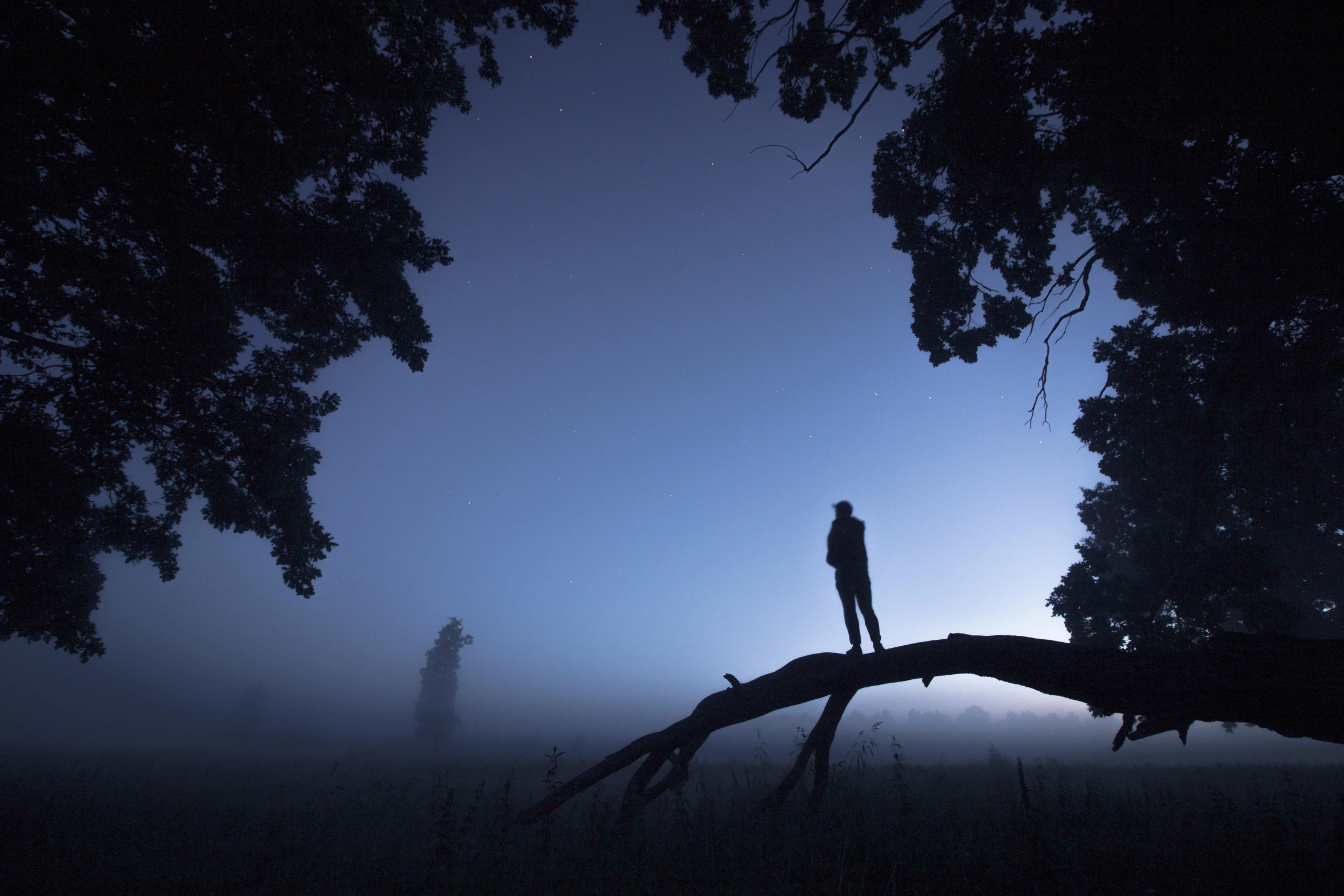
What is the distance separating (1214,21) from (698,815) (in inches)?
386

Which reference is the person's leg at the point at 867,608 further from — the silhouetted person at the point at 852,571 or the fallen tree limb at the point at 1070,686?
the fallen tree limb at the point at 1070,686

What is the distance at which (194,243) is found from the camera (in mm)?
7027

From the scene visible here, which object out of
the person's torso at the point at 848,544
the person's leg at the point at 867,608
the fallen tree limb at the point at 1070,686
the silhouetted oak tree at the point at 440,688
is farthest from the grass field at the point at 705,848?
the silhouetted oak tree at the point at 440,688

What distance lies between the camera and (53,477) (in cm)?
671

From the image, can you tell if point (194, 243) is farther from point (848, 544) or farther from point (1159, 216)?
point (1159, 216)

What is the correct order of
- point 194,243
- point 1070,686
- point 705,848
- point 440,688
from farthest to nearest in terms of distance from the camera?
point 440,688
point 194,243
point 1070,686
point 705,848

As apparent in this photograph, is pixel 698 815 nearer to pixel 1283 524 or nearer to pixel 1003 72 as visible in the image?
pixel 1003 72

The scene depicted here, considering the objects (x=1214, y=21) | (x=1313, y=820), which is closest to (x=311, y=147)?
(x=1214, y=21)

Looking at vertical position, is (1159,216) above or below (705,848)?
above

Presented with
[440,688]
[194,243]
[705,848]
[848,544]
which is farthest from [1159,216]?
[440,688]

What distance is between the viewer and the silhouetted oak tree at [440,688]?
159 ft

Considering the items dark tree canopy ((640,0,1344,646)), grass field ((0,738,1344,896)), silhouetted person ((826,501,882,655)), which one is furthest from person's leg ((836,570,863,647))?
dark tree canopy ((640,0,1344,646))

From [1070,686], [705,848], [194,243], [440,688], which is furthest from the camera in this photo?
[440,688]

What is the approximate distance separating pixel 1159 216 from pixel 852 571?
7586 millimetres
